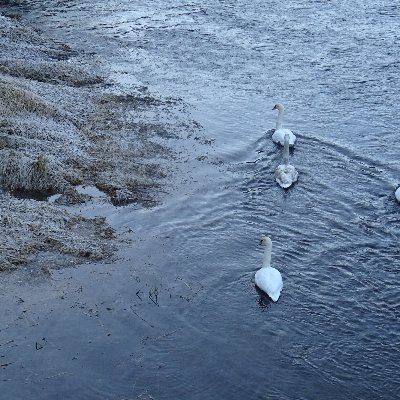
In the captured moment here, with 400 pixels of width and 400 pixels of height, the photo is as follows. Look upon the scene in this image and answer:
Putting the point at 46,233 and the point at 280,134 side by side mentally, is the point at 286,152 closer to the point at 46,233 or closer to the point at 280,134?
the point at 280,134

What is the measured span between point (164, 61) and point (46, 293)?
19.8 metres

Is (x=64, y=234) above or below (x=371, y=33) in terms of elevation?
below

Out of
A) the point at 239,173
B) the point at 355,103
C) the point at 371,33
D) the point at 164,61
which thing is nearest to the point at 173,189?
the point at 239,173

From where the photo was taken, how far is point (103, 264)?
17.8 meters

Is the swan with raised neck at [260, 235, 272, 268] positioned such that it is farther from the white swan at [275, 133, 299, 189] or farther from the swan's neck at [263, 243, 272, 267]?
the white swan at [275, 133, 299, 189]

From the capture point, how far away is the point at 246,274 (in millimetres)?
17859

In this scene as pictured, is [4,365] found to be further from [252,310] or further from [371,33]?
[371,33]

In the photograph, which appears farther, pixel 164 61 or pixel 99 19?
pixel 99 19

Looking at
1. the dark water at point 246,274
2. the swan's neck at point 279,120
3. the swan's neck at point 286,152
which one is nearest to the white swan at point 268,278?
the dark water at point 246,274

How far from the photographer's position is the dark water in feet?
47.1

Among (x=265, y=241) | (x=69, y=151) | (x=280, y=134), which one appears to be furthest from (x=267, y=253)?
(x=69, y=151)

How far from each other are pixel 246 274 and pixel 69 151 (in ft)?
29.0

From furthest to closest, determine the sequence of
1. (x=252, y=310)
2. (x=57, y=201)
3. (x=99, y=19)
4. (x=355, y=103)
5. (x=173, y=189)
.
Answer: (x=99, y=19)
(x=355, y=103)
(x=173, y=189)
(x=57, y=201)
(x=252, y=310)

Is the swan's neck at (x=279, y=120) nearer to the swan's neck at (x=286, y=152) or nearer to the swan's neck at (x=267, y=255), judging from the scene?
the swan's neck at (x=286, y=152)
